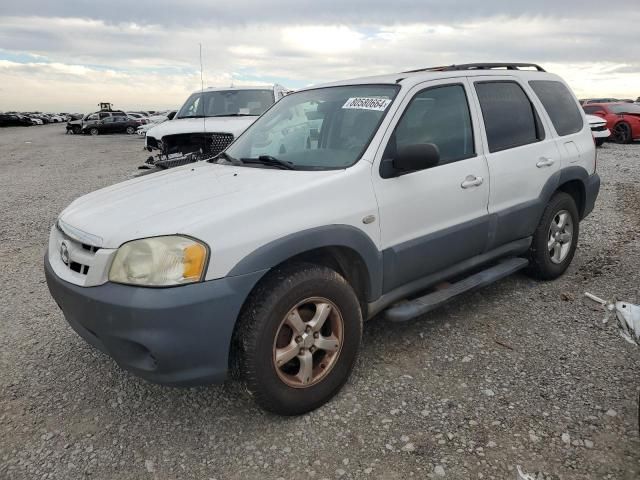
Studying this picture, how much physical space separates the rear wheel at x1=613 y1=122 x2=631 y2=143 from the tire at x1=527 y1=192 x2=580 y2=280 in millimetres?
14820

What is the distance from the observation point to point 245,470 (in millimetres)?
2471

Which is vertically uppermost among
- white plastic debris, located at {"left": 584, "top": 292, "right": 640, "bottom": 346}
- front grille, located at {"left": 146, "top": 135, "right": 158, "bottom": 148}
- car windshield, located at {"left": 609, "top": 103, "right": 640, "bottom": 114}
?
car windshield, located at {"left": 609, "top": 103, "right": 640, "bottom": 114}

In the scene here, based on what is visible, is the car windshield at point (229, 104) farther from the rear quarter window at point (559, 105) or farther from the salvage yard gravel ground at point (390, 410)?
the salvage yard gravel ground at point (390, 410)

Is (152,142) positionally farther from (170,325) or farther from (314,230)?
(170,325)

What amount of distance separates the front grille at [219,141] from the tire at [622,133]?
47.6ft

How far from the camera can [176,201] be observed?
2775 mm

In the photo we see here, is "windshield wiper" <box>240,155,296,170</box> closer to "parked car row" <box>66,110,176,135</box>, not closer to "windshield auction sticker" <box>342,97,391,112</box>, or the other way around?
"windshield auction sticker" <box>342,97,391,112</box>

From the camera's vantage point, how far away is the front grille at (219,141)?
325 inches

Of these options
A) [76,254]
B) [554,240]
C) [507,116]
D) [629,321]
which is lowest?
[554,240]

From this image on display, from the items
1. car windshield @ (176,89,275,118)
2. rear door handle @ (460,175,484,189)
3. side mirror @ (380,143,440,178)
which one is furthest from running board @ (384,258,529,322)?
car windshield @ (176,89,275,118)

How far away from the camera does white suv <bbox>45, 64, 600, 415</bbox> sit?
95.0 inches

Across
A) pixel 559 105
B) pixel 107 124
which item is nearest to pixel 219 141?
pixel 559 105

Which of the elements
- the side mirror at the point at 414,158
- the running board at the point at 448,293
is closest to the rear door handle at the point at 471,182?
the side mirror at the point at 414,158

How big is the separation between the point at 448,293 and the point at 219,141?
18.9 ft
